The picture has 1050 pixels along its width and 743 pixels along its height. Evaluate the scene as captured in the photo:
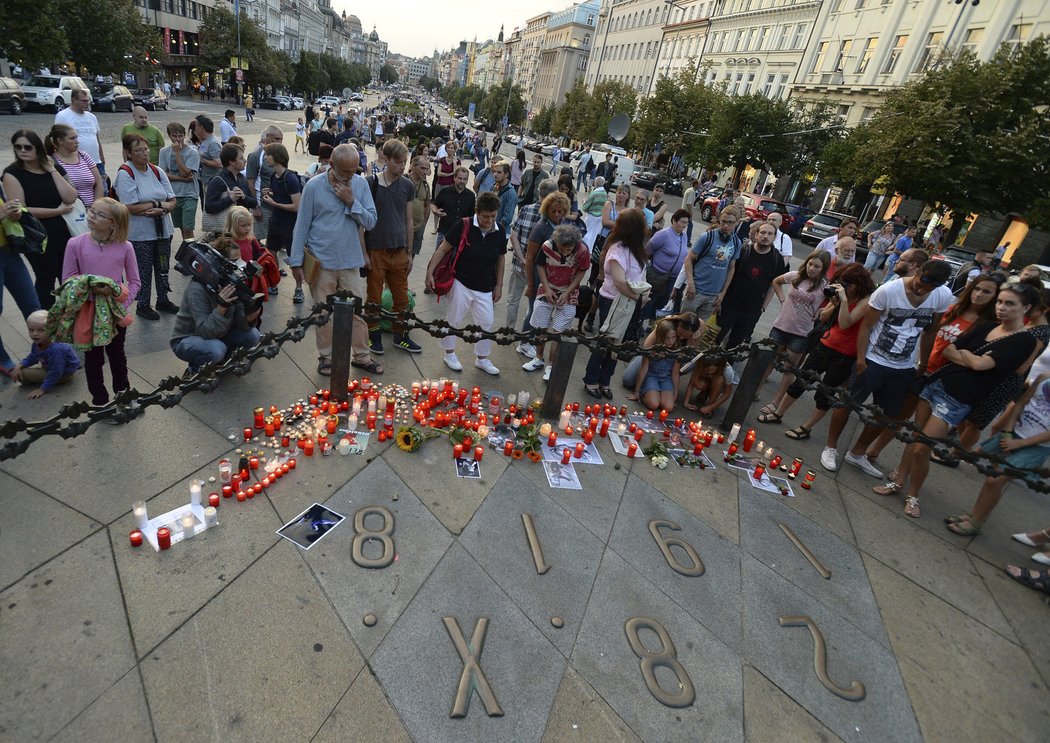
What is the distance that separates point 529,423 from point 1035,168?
27.4m

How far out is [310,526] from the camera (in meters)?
3.64

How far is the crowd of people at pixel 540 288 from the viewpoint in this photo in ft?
15.0

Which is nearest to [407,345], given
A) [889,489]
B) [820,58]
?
[889,489]

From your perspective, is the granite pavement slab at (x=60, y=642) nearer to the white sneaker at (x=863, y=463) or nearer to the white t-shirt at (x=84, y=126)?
the white t-shirt at (x=84, y=126)

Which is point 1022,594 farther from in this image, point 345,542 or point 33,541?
point 33,541

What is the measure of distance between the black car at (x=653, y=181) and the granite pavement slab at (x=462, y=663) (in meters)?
35.7

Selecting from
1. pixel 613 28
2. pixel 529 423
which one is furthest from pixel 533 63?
pixel 529 423

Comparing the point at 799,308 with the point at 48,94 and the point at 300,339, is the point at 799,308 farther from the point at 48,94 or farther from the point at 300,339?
the point at 48,94

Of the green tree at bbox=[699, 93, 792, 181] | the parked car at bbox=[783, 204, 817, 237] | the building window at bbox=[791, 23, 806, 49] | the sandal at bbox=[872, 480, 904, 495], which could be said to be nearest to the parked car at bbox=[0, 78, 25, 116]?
the sandal at bbox=[872, 480, 904, 495]

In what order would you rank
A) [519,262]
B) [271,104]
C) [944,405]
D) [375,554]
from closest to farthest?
[375,554]
[944,405]
[519,262]
[271,104]

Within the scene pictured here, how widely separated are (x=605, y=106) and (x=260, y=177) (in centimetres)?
5530

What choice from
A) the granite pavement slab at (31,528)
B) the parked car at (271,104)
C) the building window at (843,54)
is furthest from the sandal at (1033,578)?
the parked car at (271,104)

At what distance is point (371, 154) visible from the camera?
26.0 meters

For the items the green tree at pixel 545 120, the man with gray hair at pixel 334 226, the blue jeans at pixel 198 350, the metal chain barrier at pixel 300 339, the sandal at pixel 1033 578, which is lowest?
the sandal at pixel 1033 578
